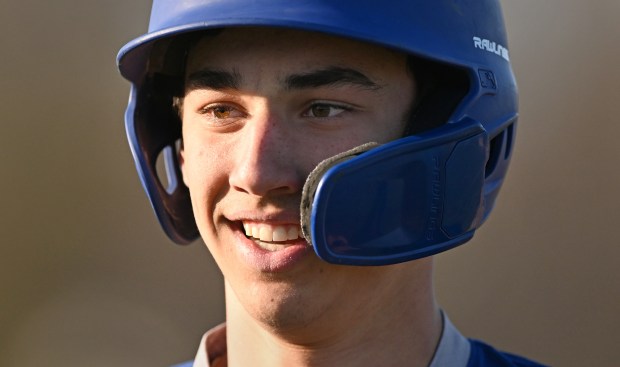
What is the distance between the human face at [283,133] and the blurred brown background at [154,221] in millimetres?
2150

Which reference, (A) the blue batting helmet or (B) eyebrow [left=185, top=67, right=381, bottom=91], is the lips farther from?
(B) eyebrow [left=185, top=67, right=381, bottom=91]

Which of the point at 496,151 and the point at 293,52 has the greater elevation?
the point at 293,52

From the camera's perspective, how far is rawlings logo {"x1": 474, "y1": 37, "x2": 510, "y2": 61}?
190 centimetres

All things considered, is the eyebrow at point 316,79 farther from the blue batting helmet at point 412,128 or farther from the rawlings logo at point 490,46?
the rawlings logo at point 490,46

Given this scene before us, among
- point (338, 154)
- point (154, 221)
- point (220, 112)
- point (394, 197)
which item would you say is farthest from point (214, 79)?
point (154, 221)

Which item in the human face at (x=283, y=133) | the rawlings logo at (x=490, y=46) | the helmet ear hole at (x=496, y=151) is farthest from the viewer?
the helmet ear hole at (x=496, y=151)

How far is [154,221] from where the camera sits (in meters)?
Result: 4.39

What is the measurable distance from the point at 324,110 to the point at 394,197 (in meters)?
0.24

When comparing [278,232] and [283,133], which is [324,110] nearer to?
[283,133]

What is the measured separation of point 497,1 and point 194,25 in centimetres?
70

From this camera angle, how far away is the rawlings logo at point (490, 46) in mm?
1902

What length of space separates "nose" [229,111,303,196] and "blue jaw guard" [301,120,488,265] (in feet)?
0.26

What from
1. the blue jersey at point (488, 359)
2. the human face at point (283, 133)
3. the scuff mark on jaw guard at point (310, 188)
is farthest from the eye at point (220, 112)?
the blue jersey at point (488, 359)

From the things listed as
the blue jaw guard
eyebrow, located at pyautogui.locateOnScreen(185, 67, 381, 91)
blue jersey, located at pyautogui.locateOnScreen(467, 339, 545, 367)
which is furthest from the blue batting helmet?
blue jersey, located at pyautogui.locateOnScreen(467, 339, 545, 367)
